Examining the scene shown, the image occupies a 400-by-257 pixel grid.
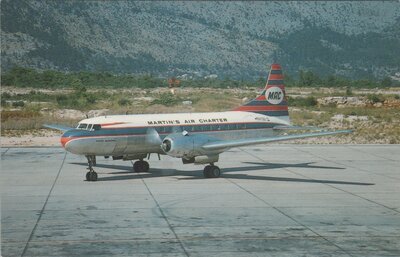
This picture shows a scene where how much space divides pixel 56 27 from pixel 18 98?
334 ft

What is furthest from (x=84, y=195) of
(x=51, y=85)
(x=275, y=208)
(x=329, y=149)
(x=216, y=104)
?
(x=51, y=85)

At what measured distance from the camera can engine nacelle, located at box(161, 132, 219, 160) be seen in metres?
31.6

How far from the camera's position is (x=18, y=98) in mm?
95938

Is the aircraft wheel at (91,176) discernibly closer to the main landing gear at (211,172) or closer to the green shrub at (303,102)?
the main landing gear at (211,172)

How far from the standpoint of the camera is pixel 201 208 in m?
25.4

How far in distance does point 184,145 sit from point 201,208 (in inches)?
262

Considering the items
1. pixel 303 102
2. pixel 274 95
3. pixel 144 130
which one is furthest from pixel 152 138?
pixel 303 102

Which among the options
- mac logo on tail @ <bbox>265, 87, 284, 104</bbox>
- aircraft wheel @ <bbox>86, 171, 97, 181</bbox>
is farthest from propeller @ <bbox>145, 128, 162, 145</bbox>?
mac logo on tail @ <bbox>265, 87, 284, 104</bbox>

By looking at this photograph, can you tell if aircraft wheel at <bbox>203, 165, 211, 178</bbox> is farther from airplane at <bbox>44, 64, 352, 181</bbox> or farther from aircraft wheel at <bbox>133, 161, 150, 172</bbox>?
aircraft wheel at <bbox>133, 161, 150, 172</bbox>

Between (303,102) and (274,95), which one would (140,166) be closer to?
(274,95)

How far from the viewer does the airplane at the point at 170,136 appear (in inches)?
1242

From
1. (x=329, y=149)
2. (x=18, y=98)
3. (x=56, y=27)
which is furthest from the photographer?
(x=56, y=27)

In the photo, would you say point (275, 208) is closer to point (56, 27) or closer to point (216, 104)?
point (216, 104)

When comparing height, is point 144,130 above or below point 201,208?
above
